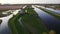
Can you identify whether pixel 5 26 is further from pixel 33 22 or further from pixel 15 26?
pixel 33 22

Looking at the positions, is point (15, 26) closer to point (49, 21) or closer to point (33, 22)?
point (33, 22)

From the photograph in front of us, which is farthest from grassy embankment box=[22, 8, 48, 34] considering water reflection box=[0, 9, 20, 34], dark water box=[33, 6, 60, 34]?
water reflection box=[0, 9, 20, 34]

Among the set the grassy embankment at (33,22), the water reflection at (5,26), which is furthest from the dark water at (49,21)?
the water reflection at (5,26)

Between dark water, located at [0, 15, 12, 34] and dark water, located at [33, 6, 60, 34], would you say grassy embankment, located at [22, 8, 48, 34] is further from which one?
dark water, located at [0, 15, 12, 34]

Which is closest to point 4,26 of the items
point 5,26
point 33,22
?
point 5,26

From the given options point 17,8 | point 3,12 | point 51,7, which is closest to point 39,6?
point 51,7

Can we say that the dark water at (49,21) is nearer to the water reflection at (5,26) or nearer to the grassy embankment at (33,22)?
the grassy embankment at (33,22)
